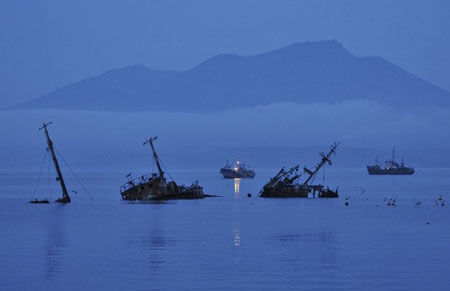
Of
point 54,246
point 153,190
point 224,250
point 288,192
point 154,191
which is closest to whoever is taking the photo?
point 224,250

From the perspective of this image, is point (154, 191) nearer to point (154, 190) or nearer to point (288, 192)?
point (154, 190)

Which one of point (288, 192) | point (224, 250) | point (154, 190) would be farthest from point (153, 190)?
point (224, 250)

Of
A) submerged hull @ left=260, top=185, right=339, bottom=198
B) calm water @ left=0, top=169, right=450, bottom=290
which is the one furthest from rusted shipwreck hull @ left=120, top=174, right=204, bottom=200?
submerged hull @ left=260, top=185, right=339, bottom=198

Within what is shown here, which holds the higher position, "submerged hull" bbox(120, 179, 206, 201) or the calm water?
"submerged hull" bbox(120, 179, 206, 201)

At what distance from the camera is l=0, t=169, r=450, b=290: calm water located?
5478 cm

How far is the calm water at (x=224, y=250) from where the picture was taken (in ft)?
180

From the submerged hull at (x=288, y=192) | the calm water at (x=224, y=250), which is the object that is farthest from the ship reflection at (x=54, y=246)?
the submerged hull at (x=288, y=192)

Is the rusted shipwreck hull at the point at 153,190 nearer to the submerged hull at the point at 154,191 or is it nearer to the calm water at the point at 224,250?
the submerged hull at the point at 154,191

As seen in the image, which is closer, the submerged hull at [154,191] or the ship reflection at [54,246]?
the ship reflection at [54,246]

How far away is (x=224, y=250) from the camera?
7319 centimetres

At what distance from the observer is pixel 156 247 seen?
75188 mm

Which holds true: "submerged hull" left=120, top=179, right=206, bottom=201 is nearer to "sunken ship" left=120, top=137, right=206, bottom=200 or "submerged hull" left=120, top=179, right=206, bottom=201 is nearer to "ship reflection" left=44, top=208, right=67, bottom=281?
"sunken ship" left=120, top=137, right=206, bottom=200

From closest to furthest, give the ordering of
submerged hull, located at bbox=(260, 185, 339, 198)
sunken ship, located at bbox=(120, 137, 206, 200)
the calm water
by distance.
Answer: the calm water → sunken ship, located at bbox=(120, 137, 206, 200) → submerged hull, located at bbox=(260, 185, 339, 198)

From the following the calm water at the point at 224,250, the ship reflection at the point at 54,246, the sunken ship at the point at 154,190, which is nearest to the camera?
the calm water at the point at 224,250
